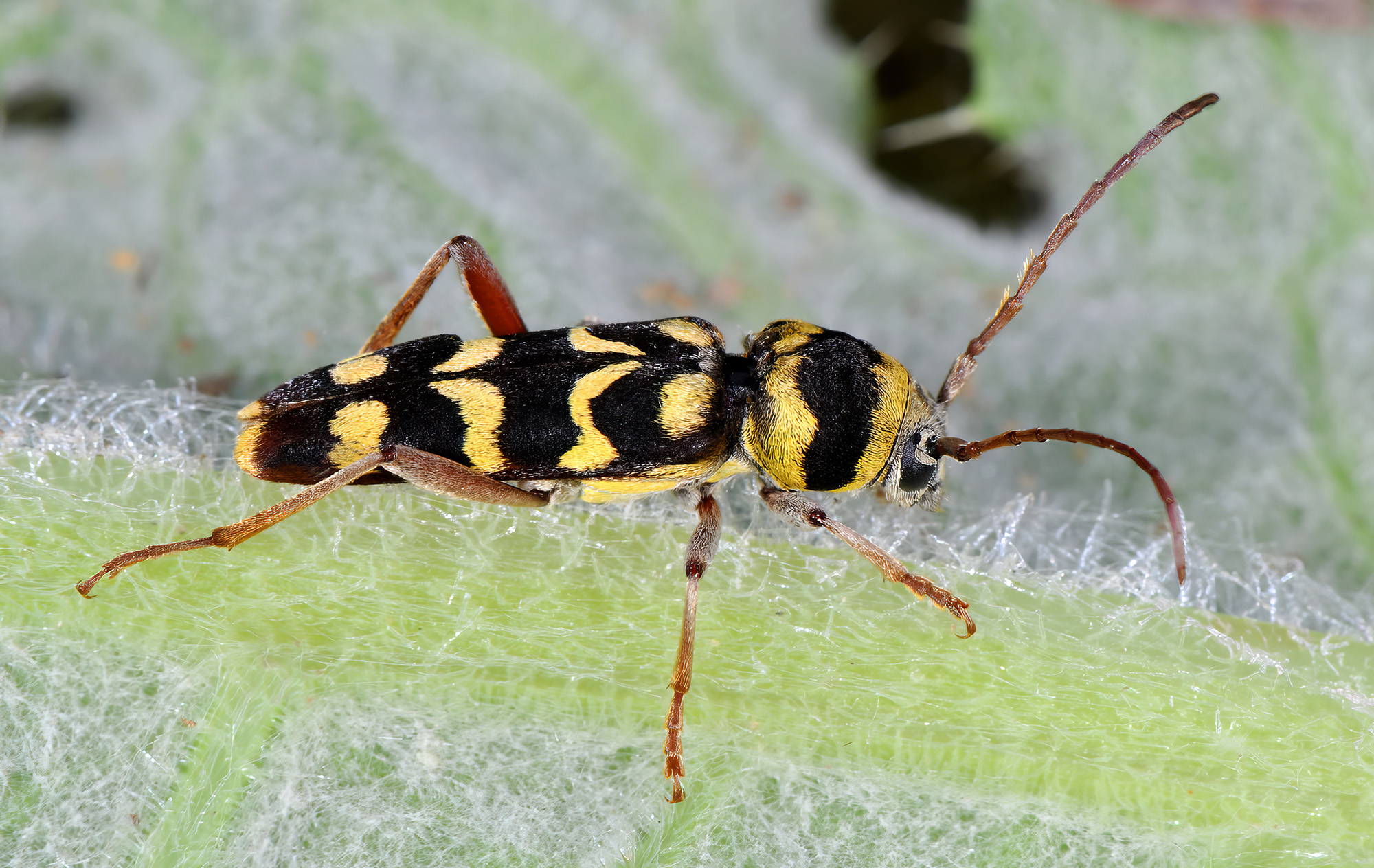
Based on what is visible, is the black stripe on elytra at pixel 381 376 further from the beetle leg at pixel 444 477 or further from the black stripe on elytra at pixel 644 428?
the black stripe on elytra at pixel 644 428

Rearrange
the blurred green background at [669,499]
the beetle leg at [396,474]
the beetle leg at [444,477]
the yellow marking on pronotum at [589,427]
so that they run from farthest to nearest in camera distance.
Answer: the yellow marking on pronotum at [589,427], the beetle leg at [444,477], the beetle leg at [396,474], the blurred green background at [669,499]

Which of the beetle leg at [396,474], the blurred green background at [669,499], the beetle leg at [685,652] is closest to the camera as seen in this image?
the blurred green background at [669,499]

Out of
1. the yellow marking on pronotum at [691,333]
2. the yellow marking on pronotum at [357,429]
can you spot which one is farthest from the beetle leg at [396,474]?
the yellow marking on pronotum at [691,333]

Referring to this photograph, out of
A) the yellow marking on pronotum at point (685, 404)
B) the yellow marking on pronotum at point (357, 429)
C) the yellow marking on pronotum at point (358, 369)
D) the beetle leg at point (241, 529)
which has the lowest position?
the beetle leg at point (241, 529)

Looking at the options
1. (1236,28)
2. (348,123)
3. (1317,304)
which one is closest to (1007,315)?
(1317,304)

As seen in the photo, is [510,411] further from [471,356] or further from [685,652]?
[685,652]

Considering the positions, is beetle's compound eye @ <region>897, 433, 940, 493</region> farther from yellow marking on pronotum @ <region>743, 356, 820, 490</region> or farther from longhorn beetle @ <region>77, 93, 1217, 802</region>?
yellow marking on pronotum @ <region>743, 356, 820, 490</region>

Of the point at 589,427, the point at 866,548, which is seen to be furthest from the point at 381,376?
the point at 866,548
